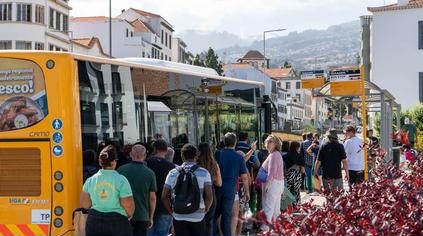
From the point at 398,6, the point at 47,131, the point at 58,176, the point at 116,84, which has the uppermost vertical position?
the point at 398,6

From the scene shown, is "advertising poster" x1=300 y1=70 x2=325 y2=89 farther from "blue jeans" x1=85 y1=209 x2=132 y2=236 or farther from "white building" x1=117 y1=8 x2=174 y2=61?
"white building" x1=117 y1=8 x2=174 y2=61

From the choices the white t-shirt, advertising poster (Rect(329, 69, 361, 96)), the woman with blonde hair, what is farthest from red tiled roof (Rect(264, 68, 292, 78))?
the woman with blonde hair

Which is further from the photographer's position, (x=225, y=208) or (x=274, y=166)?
(x=274, y=166)

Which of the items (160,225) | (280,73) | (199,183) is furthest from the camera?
(280,73)

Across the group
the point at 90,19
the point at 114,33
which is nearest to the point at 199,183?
the point at 114,33

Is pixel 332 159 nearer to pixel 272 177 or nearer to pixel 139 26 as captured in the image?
pixel 272 177

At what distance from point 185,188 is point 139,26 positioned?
2933 inches

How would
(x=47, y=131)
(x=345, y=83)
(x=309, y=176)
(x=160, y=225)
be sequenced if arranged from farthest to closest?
(x=309, y=176)
(x=345, y=83)
(x=160, y=225)
(x=47, y=131)

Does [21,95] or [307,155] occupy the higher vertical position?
[21,95]

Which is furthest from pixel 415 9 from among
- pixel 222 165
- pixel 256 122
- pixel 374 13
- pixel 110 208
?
pixel 110 208

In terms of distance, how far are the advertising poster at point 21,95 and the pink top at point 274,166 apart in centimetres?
425

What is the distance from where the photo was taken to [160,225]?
10.1 metres

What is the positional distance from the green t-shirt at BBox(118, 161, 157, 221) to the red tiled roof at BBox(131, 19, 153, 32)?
72411mm

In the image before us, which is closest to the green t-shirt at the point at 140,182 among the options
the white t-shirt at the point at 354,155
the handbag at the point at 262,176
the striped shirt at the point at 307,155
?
the handbag at the point at 262,176
